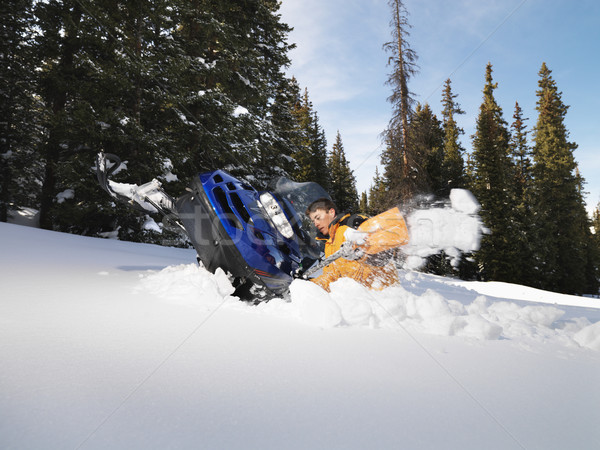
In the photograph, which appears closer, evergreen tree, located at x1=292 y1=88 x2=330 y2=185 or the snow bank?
the snow bank

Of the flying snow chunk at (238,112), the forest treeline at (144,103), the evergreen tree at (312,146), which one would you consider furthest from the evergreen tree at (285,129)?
the evergreen tree at (312,146)

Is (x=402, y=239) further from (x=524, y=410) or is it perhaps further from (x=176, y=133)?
(x=176, y=133)

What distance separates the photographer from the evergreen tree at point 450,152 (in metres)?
23.3

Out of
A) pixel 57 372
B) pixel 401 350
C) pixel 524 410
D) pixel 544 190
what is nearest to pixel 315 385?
pixel 401 350

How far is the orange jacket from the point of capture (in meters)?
2.63

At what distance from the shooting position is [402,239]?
2.18m

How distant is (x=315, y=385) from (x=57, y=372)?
Result: 922mm

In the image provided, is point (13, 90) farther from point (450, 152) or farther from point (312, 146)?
point (450, 152)

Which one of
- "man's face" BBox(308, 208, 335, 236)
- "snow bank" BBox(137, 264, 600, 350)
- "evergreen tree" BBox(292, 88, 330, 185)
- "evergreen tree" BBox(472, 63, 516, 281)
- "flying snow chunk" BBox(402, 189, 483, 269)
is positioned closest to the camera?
"snow bank" BBox(137, 264, 600, 350)

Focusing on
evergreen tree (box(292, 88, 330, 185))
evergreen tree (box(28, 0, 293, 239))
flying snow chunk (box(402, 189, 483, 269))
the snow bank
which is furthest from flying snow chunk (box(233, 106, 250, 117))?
evergreen tree (box(292, 88, 330, 185))

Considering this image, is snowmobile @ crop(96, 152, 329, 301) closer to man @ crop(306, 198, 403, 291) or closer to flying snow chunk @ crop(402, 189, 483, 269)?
man @ crop(306, 198, 403, 291)

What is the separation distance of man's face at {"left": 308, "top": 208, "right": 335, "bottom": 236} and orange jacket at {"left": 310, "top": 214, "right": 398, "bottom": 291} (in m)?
0.09

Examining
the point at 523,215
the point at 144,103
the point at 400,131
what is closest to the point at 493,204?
the point at 523,215

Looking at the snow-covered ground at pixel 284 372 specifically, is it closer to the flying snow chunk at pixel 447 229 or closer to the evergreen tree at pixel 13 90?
the flying snow chunk at pixel 447 229
